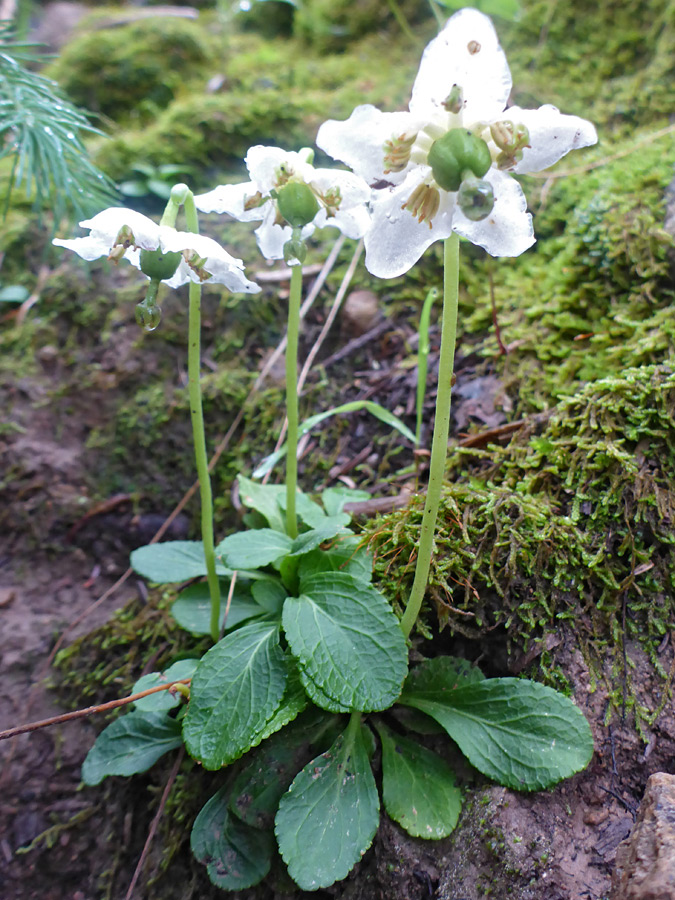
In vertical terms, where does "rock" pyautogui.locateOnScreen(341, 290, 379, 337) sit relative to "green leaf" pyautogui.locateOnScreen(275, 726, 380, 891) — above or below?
above

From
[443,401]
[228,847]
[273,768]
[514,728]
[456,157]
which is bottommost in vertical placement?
[228,847]

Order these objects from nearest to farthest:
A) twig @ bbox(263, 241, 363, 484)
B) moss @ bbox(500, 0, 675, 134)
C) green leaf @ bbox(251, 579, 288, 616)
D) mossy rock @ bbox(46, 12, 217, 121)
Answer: green leaf @ bbox(251, 579, 288, 616)
twig @ bbox(263, 241, 363, 484)
moss @ bbox(500, 0, 675, 134)
mossy rock @ bbox(46, 12, 217, 121)

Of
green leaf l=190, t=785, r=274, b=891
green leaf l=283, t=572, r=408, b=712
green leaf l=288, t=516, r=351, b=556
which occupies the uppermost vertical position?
green leaf l=288, t=516, r=351, b=556

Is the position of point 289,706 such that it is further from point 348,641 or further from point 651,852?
point 651,852

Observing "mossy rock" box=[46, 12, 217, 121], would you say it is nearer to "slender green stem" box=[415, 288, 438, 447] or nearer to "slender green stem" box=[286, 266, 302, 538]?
"slender green stem" box=[415, 288, 438, 447]

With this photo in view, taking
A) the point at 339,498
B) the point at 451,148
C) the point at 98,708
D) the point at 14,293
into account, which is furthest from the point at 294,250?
the point at 14,293

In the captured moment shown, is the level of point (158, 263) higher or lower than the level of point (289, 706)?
higher

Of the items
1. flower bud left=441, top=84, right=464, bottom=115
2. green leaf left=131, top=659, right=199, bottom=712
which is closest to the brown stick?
green leaf left=131, top=659, right=199, bottom=712
